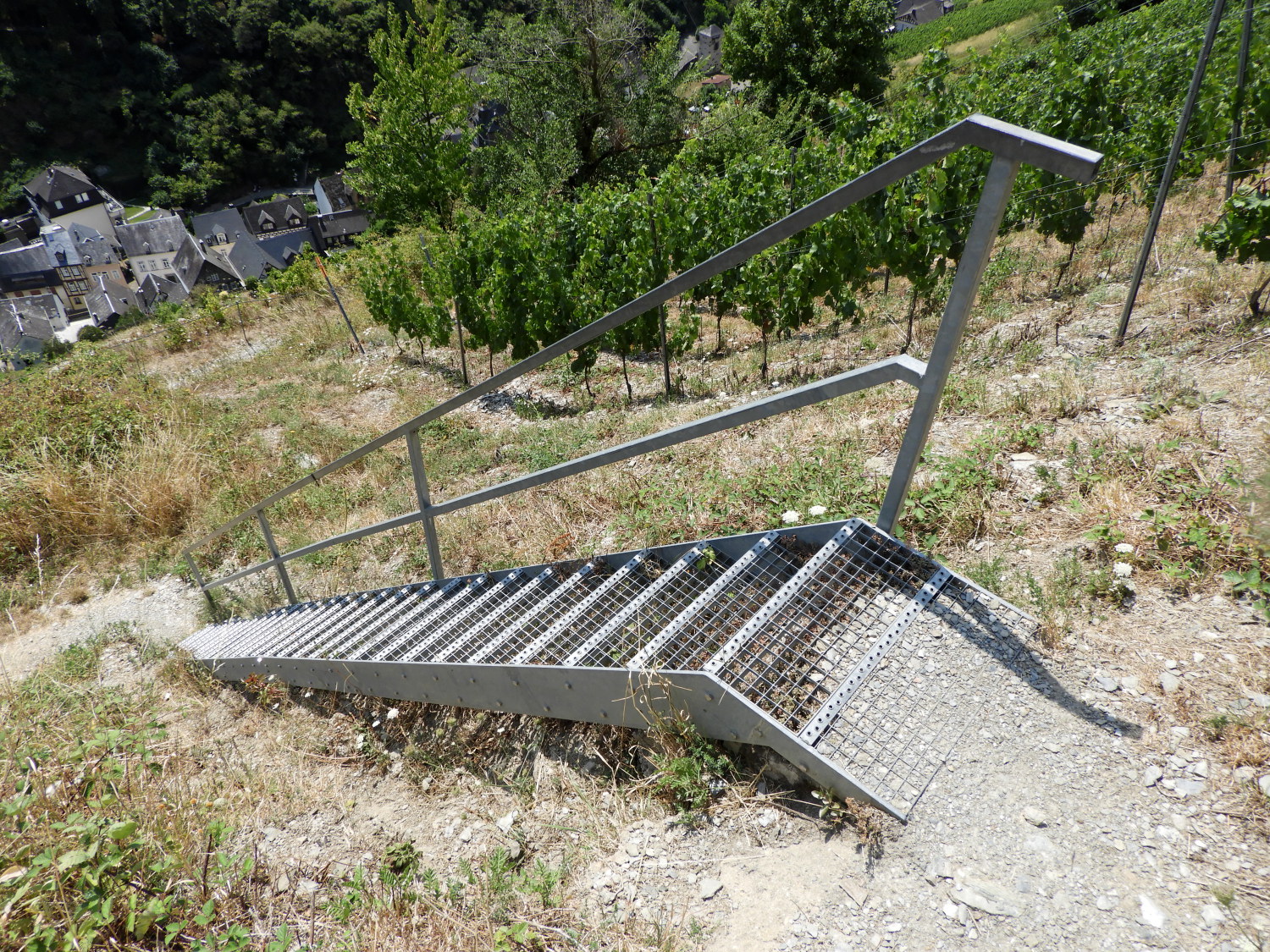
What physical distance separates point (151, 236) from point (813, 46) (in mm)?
42853

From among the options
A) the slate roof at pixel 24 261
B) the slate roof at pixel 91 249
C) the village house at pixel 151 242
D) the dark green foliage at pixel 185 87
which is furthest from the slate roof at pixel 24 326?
the dark green foliage at pixel 185 87

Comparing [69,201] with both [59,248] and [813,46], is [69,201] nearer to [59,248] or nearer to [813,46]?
[59,248]

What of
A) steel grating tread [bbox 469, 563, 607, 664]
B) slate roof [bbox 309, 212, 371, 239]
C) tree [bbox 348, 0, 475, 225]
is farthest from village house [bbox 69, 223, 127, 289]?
steel grating tread [bbox 469, 563, 607, 664]

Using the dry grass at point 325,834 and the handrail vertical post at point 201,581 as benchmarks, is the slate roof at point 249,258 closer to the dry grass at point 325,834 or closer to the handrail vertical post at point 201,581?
the handrail vertical post at point 201,581

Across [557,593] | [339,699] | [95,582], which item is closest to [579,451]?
[339,699]

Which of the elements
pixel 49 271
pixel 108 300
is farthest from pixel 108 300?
pixel 49 271

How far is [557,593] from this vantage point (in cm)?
273

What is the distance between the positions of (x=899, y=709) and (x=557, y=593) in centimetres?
145

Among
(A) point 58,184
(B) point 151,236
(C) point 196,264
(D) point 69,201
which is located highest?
(A) point 58,184

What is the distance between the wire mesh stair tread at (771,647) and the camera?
1613mm

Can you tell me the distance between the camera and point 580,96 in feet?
56.4

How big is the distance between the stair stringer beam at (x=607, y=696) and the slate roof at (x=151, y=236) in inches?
1962

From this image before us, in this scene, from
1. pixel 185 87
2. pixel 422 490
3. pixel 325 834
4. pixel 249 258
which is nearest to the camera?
pixel 325 834

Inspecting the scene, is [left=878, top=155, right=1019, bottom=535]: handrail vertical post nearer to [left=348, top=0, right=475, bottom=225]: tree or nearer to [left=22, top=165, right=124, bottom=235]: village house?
[left=348, top=0, right=475, bottom=225]: tree
